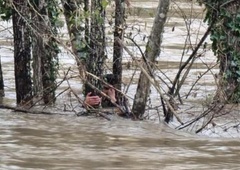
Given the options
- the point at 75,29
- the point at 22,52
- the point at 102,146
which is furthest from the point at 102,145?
the point at 22,52

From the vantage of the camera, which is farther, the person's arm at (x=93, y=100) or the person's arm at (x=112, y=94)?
the person's arm at (x=93, y=100)

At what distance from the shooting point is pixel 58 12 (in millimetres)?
13539

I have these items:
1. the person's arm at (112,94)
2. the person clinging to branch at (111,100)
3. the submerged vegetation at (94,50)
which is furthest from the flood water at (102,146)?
the submerged vegetation at (94,50)

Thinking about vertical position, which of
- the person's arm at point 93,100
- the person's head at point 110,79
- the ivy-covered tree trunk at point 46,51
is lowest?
the person's arm at point 93,100

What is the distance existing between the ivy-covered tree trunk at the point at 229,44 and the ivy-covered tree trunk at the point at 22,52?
3.40 metres

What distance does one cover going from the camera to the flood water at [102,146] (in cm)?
789

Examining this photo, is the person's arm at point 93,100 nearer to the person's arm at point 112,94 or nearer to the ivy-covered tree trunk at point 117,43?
the person's arm at point 112,94

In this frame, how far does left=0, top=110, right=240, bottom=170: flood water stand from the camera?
311 inches

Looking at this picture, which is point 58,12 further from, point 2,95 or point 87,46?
point 2,95

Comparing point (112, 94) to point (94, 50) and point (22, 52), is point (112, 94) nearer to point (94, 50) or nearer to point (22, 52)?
point (94, 50)

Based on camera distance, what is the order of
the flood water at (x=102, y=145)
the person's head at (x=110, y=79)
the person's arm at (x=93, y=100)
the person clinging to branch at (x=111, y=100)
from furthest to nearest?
the person's head at (x=110, y=79)
the person's arm at (x=93, y=100)
the person clinging to branch at (x=111, y=100)
the flood water at (x=102, y=145)

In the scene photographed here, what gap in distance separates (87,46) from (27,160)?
5.32 metres

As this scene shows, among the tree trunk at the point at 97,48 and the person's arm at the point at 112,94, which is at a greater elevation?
the tree trunk at the point at 97,48

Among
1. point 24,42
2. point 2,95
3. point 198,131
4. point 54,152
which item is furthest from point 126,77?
point 54,152
